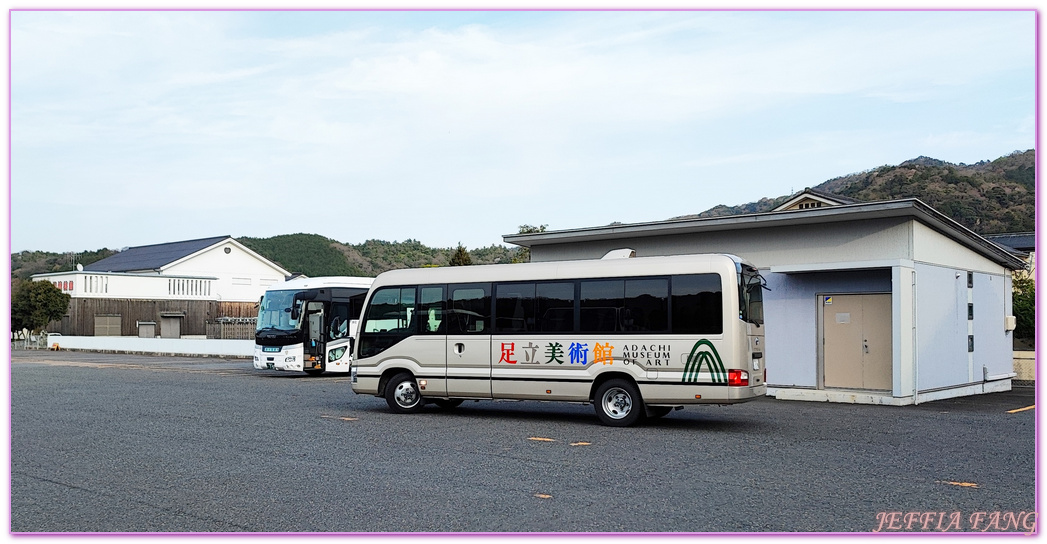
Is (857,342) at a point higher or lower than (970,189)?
lower

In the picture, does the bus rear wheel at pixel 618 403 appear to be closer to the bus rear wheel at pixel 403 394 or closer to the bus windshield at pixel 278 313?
the bus rear wheel at pixel 403 394

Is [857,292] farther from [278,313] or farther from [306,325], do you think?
[278,313]

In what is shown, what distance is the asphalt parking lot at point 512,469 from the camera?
7.40 metres

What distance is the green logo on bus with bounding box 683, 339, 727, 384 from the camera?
43.5 ft

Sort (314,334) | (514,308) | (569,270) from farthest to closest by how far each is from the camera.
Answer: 1. (314,334)
2. (514,308)
3. (569,270)

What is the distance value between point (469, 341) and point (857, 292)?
8.25m

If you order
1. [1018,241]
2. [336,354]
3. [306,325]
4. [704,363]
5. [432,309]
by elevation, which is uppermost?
[1018,241]

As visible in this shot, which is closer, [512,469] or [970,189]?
[512,469]

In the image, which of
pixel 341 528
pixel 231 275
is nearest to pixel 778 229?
pixel 341 528

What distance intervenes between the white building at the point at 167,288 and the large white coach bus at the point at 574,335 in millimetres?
36710

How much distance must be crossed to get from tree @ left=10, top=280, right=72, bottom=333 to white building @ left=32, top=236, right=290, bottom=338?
1.43 meters

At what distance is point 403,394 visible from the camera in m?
15.9

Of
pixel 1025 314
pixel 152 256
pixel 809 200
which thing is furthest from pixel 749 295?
pixel 152 256

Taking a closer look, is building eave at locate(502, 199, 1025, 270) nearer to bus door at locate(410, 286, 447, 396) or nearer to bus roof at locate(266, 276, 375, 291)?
bus door at locate(410, 286, 447, 396)
